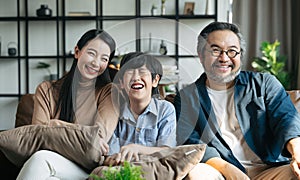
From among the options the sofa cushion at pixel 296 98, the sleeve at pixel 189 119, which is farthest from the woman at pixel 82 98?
the sofa cushion at pixel 296 98

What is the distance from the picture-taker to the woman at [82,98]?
222 cm

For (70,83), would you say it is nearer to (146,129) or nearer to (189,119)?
(146,129)

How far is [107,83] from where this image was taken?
230cm

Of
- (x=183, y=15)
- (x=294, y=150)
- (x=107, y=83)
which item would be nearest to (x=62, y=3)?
(x=183, y=15)

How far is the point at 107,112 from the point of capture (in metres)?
Answer: 2.27

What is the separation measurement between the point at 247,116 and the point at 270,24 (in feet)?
12.7

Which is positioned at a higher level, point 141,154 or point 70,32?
point 70,32

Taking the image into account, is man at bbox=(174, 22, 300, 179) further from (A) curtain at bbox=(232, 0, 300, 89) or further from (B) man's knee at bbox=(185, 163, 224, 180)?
(A) curtain at bbox=(232, 0, 300, 89)

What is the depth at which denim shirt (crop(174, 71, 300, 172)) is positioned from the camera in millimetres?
2311

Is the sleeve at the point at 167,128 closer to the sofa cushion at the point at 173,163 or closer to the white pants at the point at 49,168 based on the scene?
the sofa cushion at the point at 173,163

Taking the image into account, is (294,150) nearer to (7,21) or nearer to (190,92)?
(190,92)

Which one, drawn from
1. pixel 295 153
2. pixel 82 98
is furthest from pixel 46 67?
pixel 295 153

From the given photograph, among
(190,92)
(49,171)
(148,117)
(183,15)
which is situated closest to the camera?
(49,171)

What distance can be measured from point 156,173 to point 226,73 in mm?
603
